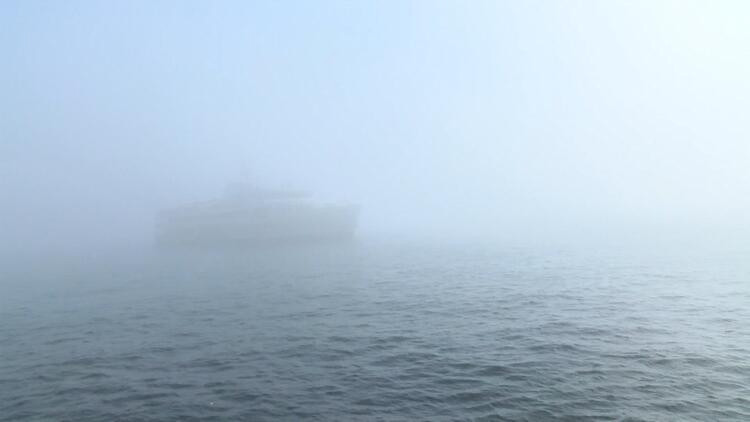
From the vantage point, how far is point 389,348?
84.9ft

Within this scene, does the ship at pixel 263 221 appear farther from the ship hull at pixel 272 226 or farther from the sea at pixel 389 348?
the sea at pixel 389 348

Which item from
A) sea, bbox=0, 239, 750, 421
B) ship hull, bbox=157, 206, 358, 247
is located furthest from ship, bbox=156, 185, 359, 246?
sea, bbox=0, 239, 750, 421

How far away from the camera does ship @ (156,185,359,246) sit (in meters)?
122

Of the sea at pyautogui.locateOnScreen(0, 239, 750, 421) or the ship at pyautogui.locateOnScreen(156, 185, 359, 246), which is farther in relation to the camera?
the ship at pyautogui.locateOnScreen(156, 185, 359, 246)

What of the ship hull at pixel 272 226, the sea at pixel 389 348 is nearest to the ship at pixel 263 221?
the ship hull at pixel 272 226

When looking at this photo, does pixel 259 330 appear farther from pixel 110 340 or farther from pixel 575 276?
pixel 575 276

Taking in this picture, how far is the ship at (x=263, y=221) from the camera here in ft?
400

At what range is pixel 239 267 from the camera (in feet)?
222

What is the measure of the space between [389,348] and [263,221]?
100064 mm

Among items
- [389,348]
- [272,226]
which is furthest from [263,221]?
[389,348]

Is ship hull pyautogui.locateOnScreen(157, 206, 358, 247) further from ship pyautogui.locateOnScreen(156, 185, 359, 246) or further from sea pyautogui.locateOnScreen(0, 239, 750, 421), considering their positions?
sea pyautogui.locateOnScreen(0, 239, 750, 421)

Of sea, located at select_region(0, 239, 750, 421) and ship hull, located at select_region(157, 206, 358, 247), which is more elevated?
ship hull, located at select_region(157, 206, 358, 247)

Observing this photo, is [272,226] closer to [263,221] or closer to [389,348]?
[263,221]

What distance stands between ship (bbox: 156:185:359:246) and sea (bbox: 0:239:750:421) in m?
68.7
